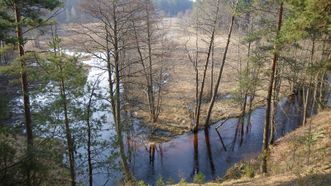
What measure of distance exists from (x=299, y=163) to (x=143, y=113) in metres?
16.6

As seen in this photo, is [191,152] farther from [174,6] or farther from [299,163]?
[174,6]

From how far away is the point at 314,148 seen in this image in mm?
16000

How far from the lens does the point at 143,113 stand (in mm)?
29906

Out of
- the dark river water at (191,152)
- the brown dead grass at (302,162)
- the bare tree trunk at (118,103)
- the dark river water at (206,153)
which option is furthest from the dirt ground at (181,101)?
the bare tree trunk at (118,103)

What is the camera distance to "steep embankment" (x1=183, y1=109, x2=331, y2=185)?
12086mm

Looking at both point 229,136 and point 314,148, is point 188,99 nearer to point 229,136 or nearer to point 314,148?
point 229,136

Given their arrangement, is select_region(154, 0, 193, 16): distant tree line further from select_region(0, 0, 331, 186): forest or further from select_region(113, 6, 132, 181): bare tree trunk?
select_region(113, 6, 132, 181): bare tree trunk

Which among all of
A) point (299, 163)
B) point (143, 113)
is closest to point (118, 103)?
point (299, 163)

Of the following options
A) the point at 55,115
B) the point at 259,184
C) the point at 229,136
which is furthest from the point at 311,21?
the point at 229,136

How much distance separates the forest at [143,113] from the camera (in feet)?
39.8

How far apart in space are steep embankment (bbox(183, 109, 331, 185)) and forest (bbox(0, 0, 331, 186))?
7cm

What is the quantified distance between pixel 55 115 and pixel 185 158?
10.5m

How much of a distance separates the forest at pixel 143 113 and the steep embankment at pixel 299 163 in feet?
0.22

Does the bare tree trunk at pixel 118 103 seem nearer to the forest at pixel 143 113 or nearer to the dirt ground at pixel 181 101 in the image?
the forest at pixel 143 113
